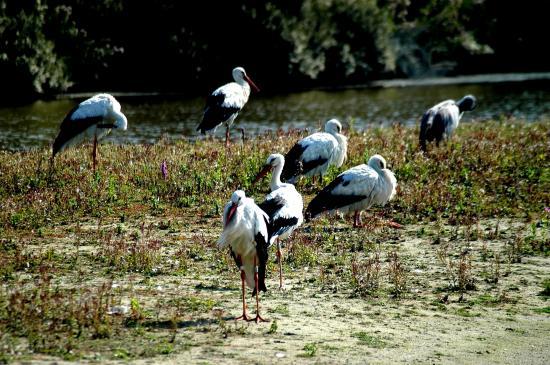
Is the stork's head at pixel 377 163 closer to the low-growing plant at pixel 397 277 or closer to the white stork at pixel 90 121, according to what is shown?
the low-growing plant at pixel 397 277

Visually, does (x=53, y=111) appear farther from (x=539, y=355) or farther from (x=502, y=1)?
(x=502, y=1)

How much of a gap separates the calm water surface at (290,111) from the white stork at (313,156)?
781 centimetres

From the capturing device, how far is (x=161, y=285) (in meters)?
9.33

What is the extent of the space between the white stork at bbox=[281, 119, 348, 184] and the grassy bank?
55cm

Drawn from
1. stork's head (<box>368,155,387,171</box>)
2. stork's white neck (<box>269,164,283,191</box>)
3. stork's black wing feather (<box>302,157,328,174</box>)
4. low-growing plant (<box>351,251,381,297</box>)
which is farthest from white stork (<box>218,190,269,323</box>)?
stork's black wing feather (<box>302,157,328,174</box>)

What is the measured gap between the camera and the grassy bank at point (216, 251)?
25.2 feet

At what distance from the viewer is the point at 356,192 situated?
41.9 feet

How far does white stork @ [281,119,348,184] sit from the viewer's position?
14266 millimetres

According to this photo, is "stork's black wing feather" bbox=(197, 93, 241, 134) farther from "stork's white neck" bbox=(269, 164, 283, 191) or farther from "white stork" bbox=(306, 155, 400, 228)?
"stork's white neck" bbox=(269, 164, 283, 191)

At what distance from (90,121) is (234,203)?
9.22 meters

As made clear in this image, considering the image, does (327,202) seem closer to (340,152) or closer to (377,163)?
(377,163)

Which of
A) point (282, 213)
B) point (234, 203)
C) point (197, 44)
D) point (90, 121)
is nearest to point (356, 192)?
point (282, 213)

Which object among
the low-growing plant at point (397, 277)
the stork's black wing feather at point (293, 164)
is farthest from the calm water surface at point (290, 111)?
the low-growing plant at point (397, 277)

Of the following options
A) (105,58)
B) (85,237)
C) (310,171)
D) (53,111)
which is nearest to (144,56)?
(105,58)
